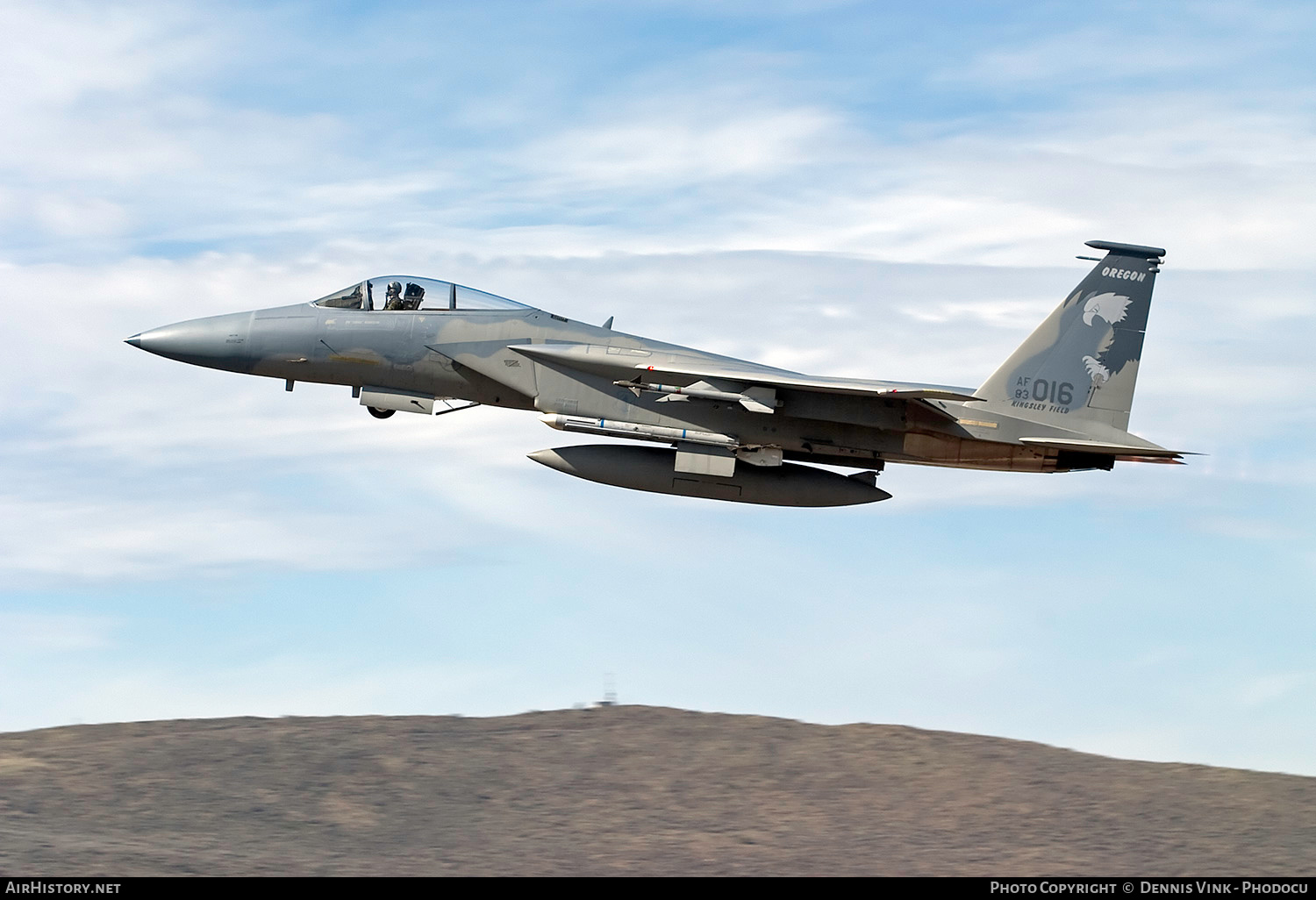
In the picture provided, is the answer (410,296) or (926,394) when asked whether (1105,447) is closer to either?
(926,394)

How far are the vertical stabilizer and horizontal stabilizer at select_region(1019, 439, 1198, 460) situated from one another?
1.87 feet

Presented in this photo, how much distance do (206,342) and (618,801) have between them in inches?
872

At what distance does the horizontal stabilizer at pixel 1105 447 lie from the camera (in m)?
20.4

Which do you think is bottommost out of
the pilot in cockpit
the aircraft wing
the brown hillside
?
the brown hillside

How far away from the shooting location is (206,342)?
2080 cm

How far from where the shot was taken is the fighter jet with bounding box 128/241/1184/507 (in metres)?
20.2

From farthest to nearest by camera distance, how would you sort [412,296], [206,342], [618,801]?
1. [618,801]
2. [412,296]
3. [206,342]

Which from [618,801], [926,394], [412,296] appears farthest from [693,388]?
[618,801]

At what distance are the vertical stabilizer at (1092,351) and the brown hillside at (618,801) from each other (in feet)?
55.5

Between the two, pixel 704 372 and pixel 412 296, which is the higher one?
pixel 412 296

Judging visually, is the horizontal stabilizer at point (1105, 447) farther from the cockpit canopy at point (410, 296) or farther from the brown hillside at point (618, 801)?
the brown hillside at point (618, 801)

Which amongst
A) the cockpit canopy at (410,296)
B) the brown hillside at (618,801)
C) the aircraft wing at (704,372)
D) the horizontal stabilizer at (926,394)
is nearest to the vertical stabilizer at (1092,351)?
the aircraft wing at (704,372)

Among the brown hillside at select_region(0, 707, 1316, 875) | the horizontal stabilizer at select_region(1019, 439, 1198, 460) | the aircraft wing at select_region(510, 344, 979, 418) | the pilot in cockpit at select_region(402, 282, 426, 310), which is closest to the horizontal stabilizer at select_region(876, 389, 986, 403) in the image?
the aircraft wing at select_region(510, 344, 979, 418)

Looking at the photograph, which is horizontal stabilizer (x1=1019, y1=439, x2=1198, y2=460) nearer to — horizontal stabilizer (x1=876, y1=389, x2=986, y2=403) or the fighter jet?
the fighter jet
